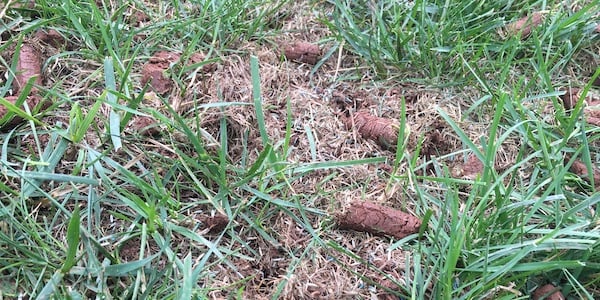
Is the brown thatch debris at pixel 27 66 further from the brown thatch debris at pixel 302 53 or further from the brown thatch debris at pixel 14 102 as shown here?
the brown thatch debris at pixel 302 53

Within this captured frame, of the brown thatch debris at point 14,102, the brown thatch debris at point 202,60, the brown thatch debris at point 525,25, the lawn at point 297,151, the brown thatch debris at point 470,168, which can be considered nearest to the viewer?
the lawn at point 297,151

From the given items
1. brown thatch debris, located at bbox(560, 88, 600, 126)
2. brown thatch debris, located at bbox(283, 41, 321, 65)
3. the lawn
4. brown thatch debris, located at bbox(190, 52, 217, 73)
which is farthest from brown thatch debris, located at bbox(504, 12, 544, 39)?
brown thatch debris, located at bbox(190, 52, 217, 73)

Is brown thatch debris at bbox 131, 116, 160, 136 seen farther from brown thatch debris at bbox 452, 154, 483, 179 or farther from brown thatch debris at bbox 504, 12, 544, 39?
brown thatch debris at bbox 504, 12, 544, 39

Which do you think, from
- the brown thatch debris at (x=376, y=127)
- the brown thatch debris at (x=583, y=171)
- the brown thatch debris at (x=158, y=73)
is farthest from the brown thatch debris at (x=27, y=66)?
the brown thatch debris at (x=583, y=171)

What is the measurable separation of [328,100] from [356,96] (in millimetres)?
88

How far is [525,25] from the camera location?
1669mm

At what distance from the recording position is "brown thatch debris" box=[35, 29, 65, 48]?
148 centimetres

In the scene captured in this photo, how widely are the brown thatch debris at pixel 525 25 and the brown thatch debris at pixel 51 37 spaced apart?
1361 millimetres

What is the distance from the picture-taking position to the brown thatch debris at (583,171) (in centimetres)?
138

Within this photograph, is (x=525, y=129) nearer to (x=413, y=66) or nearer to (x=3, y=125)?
(x=413, y=66)

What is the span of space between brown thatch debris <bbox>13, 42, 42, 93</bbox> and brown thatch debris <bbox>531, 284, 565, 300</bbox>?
1329mm

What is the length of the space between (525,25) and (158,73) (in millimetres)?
1149

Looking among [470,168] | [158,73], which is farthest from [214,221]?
[470,168]

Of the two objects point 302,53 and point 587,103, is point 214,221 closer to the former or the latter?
point 302,53
